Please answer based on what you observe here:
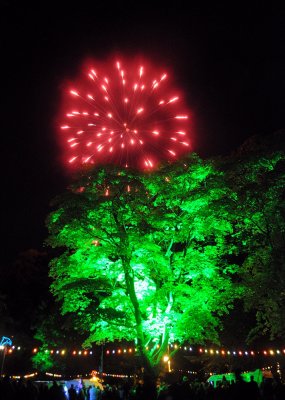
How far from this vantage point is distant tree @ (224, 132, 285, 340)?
1628cm

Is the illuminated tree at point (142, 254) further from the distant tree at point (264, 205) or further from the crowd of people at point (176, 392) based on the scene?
the crowd of people at point (176, 392)

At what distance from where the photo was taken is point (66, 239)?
1739 cm

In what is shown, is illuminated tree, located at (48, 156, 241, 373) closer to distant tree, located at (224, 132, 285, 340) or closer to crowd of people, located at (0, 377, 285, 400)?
distant tree, located at (224, 132, 285, 340)

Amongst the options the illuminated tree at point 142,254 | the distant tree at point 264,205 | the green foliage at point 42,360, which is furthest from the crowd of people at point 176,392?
the green foliage at point 42,360

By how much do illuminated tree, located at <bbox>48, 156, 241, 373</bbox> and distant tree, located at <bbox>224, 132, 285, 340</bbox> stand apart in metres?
0.97

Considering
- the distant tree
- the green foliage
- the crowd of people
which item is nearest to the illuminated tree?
the distant tree

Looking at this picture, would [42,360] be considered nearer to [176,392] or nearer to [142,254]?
[142,254]

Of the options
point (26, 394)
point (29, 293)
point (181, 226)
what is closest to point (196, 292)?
point (181, 226)

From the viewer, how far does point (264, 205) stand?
1684cm

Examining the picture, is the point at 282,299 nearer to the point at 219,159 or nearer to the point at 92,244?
the point at 219,159

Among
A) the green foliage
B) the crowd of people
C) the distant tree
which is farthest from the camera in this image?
the green foliage

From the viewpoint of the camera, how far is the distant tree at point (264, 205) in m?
16.3

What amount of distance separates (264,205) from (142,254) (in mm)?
6256

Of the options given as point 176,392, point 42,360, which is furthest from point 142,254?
point 42,360
